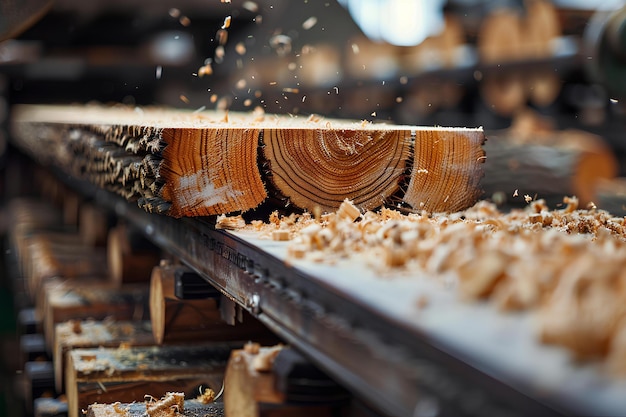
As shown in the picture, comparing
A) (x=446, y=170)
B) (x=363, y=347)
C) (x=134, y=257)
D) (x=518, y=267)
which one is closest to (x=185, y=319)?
(x=446, y=170)

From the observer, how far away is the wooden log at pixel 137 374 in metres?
2.38

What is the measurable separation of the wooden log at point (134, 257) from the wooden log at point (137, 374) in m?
1.32

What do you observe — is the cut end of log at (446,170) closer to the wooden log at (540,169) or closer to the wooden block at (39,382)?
the wooden log at (540,169)

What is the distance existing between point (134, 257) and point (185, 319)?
146 centimetres

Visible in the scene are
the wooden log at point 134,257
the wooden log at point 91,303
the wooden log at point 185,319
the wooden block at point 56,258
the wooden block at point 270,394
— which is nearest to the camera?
the wooden block at point 270,394

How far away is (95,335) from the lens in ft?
10.2

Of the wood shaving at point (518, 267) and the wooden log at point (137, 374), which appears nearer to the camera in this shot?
the wood shaving at point (518, 267)

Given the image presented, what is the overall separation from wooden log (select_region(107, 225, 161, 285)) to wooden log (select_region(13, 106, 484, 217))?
1756 millimetres

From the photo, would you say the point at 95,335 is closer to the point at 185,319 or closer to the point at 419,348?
the point at 185,319

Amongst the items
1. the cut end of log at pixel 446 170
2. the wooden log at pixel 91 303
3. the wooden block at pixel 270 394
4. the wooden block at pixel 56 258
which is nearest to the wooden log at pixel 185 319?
the cut end of log at pixel 446 170

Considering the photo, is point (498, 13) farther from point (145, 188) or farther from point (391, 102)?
point (145, 188)

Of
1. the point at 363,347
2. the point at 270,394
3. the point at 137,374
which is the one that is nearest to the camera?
the point at 363,347

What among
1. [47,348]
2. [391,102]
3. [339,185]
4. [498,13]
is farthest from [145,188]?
[391,102]

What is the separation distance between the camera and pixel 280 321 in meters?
1.40
